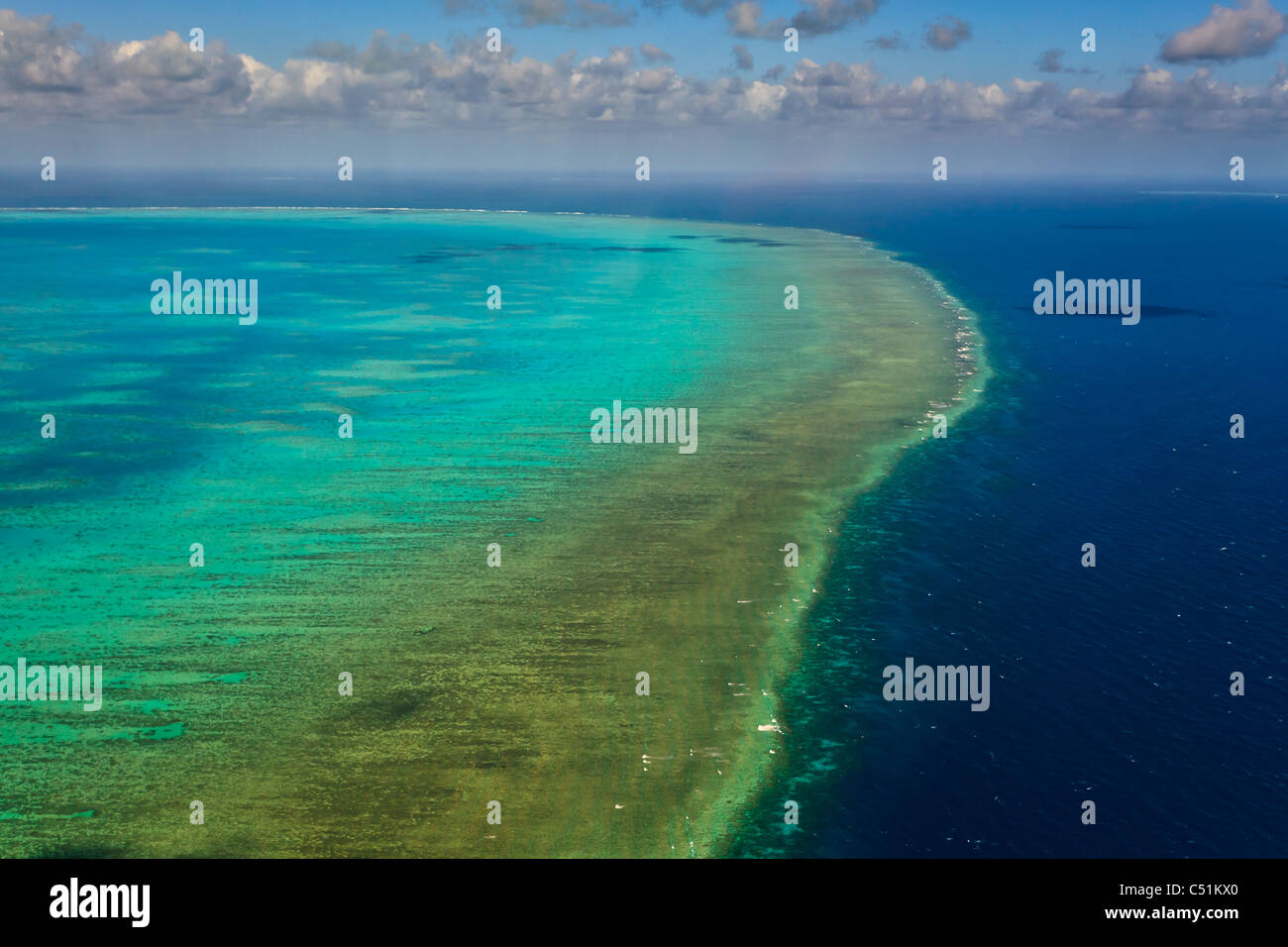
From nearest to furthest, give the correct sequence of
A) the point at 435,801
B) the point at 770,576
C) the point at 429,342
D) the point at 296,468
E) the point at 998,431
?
the point at 435,801
the point at 770,576
the point at 296,468
the point at 998,431
the point at 429,342

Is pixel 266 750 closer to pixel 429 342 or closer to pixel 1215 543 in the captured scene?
pixel 1215 543

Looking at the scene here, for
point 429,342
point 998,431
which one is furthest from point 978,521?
point 429,342

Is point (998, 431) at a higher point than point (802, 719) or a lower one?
higher

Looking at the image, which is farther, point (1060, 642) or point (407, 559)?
point (407, 559)

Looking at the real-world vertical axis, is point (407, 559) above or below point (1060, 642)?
above

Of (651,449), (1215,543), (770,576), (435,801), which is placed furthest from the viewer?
(651,449)

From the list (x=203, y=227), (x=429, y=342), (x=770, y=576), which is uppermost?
(x=203, y=227)

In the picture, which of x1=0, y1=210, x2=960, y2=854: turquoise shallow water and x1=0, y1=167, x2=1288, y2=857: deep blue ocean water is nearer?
x1=0, y1=167, x2=1288, y2=857: deep blue ocean water

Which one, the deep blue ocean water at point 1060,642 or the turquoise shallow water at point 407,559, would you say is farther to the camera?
the turquoise shallow water at point 407,559
